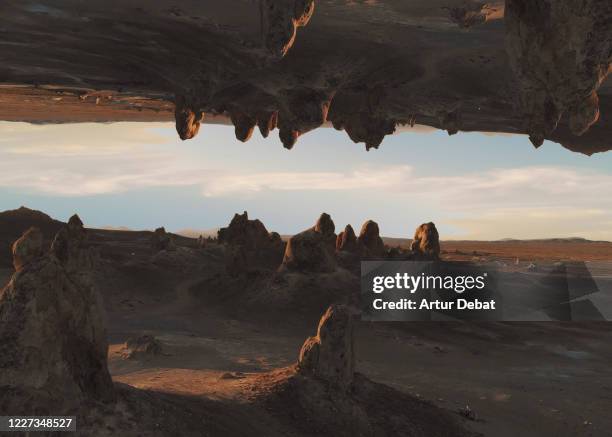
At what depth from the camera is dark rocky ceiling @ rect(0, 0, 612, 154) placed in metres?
9.52

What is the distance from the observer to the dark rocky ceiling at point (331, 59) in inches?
375

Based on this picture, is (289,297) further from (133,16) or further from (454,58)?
(133,16)

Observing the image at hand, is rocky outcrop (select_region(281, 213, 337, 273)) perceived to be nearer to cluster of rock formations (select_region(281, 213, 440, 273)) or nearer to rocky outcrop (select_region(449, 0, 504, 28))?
cluster of rock formations (select_region(281, 213, 440, 273))

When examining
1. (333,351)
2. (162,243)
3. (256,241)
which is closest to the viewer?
(333,351)

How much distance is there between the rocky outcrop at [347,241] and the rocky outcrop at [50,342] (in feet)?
68.2

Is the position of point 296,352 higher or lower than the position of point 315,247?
lower

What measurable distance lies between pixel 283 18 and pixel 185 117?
785 cm

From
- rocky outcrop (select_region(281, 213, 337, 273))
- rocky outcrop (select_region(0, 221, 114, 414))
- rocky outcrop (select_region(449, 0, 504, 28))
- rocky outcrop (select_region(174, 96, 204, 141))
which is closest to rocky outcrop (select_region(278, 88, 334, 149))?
rocky outcrop (select_region(174, 96, 204, 141))

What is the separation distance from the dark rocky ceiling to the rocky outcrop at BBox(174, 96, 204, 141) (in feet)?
0.15

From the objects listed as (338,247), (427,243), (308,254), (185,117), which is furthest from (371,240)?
(185,117)

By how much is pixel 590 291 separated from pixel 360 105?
14.4 metres

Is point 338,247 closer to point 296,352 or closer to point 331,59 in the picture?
point 296,352

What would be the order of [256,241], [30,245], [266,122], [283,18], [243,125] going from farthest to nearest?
[256,241] → [266,122] → [243,125] → [283,18] → [30,245]

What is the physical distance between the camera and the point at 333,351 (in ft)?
32.0
